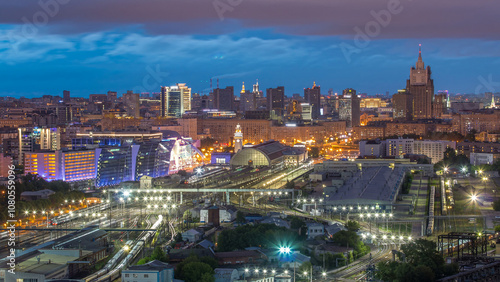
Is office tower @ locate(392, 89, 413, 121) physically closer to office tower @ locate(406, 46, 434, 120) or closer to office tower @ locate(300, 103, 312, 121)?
office tower @ locate(406, 46, 434, 120)

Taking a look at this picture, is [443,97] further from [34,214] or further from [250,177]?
[34,214]

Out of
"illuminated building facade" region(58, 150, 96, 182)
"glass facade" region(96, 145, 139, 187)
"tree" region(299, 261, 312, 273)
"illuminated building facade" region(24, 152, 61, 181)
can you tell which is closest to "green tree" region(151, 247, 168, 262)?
"tree" region(299, 261, 312, 273)

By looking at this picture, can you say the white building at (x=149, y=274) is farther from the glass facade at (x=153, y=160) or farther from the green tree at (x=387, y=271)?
the glass facade at (x=153, y=160)

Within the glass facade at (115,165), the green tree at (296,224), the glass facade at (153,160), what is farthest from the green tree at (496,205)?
the glass facade at (153,160)

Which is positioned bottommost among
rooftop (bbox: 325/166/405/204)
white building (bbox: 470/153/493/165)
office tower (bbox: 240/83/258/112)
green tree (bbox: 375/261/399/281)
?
green tree (bbox: 375/261/399/281)

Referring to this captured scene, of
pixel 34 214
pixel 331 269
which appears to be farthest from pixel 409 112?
pixel 331 269

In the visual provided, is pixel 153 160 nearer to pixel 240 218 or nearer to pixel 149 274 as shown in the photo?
pixel 240 218
